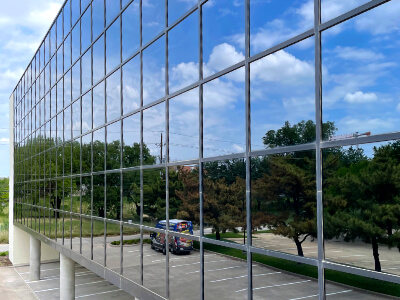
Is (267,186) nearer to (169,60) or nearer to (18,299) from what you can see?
(169,60)

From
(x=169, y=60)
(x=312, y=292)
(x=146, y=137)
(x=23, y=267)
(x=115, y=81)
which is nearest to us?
(x=312, y=292)

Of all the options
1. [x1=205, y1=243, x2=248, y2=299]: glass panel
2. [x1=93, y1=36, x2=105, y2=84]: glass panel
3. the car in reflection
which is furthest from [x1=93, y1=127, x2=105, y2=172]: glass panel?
[x1=205, y1=243, x2=248, y2=299]: glass panel

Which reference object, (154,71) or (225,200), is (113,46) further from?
(225,200)

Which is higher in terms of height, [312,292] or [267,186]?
[267,186]

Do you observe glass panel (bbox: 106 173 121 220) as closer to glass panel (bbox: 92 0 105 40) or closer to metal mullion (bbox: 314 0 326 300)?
glass panel (bbox: 92 0 105 40)

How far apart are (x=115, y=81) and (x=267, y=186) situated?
28.5ft

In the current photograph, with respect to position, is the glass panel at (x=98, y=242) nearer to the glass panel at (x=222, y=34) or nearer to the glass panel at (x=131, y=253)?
the glass panel at (x=131, y=253)

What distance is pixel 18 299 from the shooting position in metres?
24.3

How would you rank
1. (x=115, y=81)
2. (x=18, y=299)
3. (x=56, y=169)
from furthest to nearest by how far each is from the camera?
Answer: (x=18, y=299) → (x=56, y=169) → (x=115, y=81)


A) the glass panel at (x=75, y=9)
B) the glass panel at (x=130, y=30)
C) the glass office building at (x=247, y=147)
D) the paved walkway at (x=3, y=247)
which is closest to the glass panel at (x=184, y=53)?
the glass office building at (x=247, y=147)

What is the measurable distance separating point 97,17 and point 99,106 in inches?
132

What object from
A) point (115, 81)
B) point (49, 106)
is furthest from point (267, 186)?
point (49, 106)

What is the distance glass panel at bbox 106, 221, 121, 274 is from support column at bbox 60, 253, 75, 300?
24.5ft

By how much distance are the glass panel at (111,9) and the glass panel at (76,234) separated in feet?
26.7
